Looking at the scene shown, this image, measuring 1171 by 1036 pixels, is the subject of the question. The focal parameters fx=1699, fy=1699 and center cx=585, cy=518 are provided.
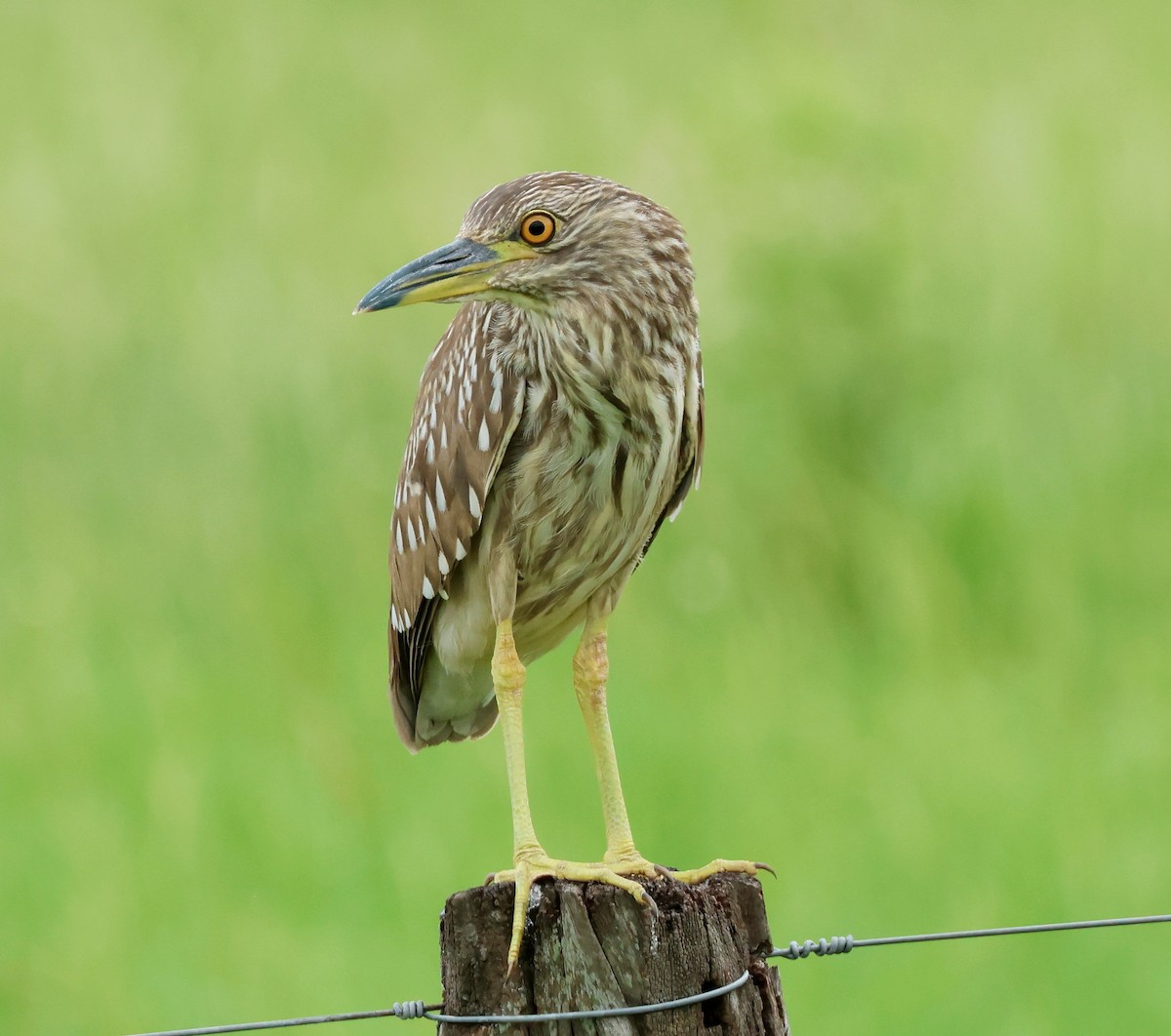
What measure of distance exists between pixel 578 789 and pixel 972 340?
11.7 feet

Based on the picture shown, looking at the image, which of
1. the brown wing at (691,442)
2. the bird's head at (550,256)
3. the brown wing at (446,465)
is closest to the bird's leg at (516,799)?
the brown wing at (446,465)

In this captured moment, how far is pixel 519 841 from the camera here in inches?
140

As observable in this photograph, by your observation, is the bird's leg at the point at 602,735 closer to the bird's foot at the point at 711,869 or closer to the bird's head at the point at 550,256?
the bird's foot at the point at 711,869

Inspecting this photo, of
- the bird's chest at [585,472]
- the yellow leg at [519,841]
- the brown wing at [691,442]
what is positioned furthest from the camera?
the brown wing at [691,442]

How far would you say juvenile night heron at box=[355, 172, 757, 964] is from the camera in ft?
12.0

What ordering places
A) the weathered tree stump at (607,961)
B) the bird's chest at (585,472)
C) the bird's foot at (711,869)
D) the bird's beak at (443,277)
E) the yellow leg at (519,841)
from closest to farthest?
1. the weathered tree stump at (607,961)
2. the yellow leg at (519,841)
3. the bird's foot at (711,869)
4. the bird's beak at (443,277)
5. the bird's chest at (585,472)

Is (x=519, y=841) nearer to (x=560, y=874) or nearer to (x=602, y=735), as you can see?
(x=560, y=874)

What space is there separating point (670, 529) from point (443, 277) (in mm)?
4983

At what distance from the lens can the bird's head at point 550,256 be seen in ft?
11.9

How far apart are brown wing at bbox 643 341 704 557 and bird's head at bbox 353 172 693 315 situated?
0.20 metres

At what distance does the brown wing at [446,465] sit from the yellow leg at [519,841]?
0.24m

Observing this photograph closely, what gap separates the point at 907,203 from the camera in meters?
9.32

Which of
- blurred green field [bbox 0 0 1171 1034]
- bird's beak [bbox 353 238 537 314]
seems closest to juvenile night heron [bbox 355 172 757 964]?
bird's beak [bbox 353 238 537 314]

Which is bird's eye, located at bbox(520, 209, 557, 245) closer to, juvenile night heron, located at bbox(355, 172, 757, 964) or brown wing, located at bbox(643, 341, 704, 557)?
juvenile night heron, located at bbox(355, 172, 757, 964)
